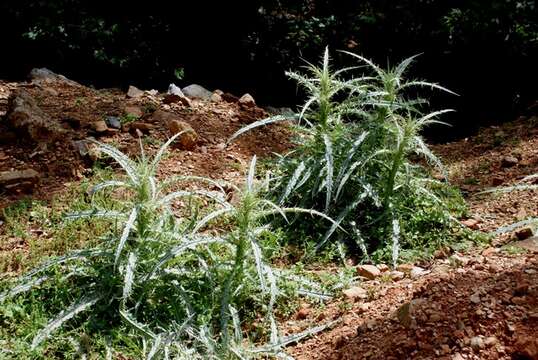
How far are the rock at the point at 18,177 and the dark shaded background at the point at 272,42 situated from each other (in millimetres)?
3039

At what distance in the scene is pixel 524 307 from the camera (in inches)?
98.4

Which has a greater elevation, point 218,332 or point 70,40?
point 70,40

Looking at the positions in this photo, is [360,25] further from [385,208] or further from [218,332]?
[218,332]

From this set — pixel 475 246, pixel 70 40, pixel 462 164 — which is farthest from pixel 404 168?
pixel 70 40

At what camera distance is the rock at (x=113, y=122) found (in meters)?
4.55

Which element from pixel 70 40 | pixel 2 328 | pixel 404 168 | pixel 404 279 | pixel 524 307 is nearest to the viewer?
pixel 524 307

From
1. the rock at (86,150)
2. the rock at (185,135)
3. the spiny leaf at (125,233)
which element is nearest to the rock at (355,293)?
the spiny leaf at (125,233)

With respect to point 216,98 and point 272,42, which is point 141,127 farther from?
point 272,42

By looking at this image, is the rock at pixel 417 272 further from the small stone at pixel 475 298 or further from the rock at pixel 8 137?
the rock at pixel 8 137

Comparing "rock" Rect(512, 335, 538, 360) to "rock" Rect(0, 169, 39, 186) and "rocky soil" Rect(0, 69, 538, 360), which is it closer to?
"rocky soil" Rect(0, 69, 538, 360)

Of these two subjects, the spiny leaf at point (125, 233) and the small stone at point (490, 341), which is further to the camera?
the spiny leaf at point (125, 233)

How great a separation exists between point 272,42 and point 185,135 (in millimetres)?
3150

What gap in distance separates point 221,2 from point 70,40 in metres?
1.53

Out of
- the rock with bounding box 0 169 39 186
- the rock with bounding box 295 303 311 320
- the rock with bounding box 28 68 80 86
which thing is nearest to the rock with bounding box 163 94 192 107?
the rock with bounding box 28 68 80 86
